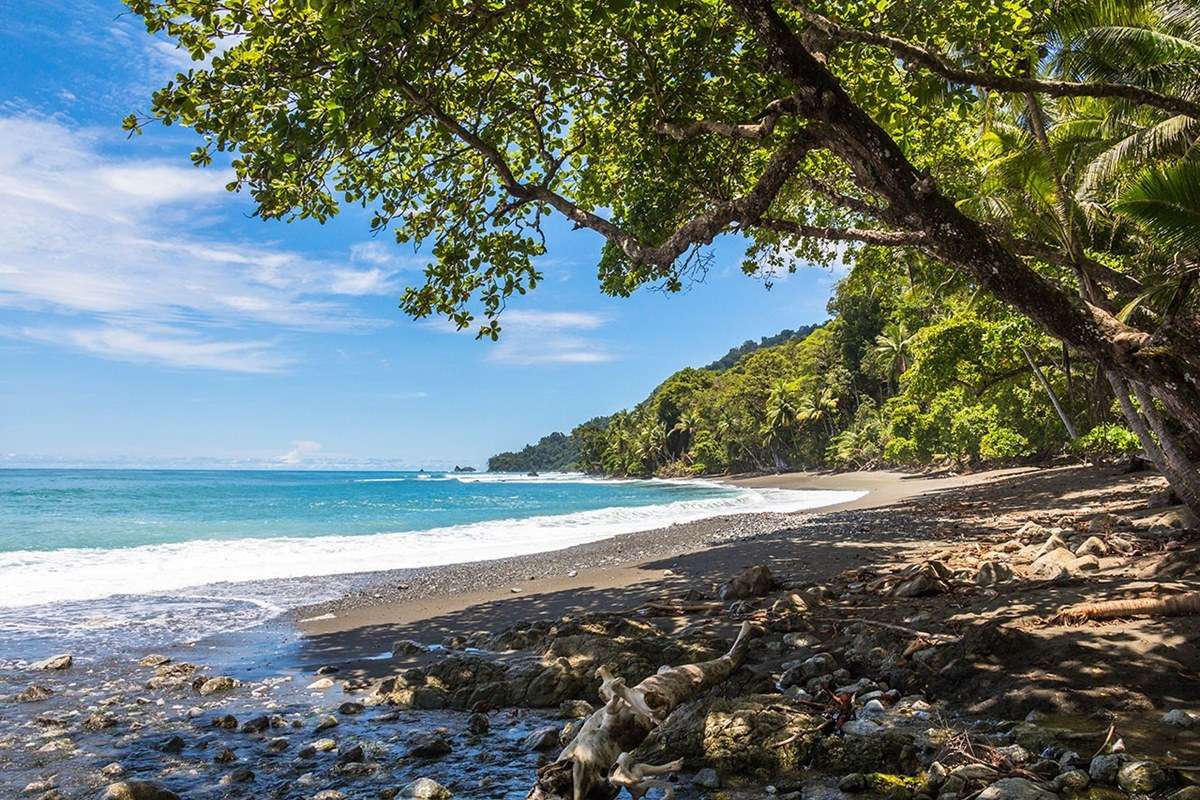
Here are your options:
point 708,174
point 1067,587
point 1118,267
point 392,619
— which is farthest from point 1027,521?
point 392,619

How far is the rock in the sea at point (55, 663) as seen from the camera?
278 inches

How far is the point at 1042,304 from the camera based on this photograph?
207 inches

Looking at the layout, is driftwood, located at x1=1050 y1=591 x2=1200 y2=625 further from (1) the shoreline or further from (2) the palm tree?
(2) the palm tree

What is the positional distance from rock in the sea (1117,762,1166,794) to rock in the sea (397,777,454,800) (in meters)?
3.30

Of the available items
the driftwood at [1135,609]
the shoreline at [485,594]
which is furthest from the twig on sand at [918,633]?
the shoreline at [485,594]

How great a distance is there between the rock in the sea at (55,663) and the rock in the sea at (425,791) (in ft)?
18.4

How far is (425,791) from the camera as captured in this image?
368 cm

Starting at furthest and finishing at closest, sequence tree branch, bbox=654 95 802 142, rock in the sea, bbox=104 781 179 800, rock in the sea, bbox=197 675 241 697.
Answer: rock in the sea, bbox=197 675 241 697
tree branch, bbox=654 95 802 142
rock in the sea, bbox=104 781 179 800

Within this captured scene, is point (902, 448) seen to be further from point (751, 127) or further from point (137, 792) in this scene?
point (137, 792)

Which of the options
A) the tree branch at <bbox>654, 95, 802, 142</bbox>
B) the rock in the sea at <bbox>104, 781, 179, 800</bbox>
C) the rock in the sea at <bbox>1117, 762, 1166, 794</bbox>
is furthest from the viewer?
the tree branch at <bbox>654, 95, 802, 142</bbox>

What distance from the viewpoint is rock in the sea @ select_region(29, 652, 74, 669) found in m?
7.05

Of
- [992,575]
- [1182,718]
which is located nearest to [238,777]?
[1182,718]

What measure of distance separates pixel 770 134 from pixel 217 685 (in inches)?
318

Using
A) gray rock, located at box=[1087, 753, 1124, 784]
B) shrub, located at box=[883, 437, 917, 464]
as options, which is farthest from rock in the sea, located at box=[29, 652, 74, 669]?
shrub, located at box=[883, 437, 917, 464]
